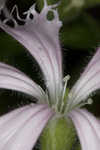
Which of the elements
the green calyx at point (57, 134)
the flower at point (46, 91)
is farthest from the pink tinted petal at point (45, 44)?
the green calyx at point (57, 134)

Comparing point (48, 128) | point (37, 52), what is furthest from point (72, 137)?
point (37, 52)

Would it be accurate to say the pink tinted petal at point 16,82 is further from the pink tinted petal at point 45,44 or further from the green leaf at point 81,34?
the green leaf at point 81,34

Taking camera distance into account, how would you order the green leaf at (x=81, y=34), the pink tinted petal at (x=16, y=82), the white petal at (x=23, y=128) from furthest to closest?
the green leaf at (x=81, y=34)
the pink tinted petal at (x=16, y=82)
the white petal at (x=23, y=128)

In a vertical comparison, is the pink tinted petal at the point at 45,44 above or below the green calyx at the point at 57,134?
above

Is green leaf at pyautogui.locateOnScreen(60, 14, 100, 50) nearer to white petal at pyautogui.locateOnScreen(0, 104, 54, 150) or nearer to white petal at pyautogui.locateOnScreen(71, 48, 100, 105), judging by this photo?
white petal at pyautogui.locateOnScreen(71, 48, 100, 105)

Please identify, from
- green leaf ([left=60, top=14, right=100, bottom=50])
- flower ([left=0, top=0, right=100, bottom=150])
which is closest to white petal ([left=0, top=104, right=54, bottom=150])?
flower ([left=0, top=0, right=100, bottom=150])

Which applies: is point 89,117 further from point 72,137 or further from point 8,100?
point 8,100

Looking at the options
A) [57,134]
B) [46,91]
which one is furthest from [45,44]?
[57,134]
